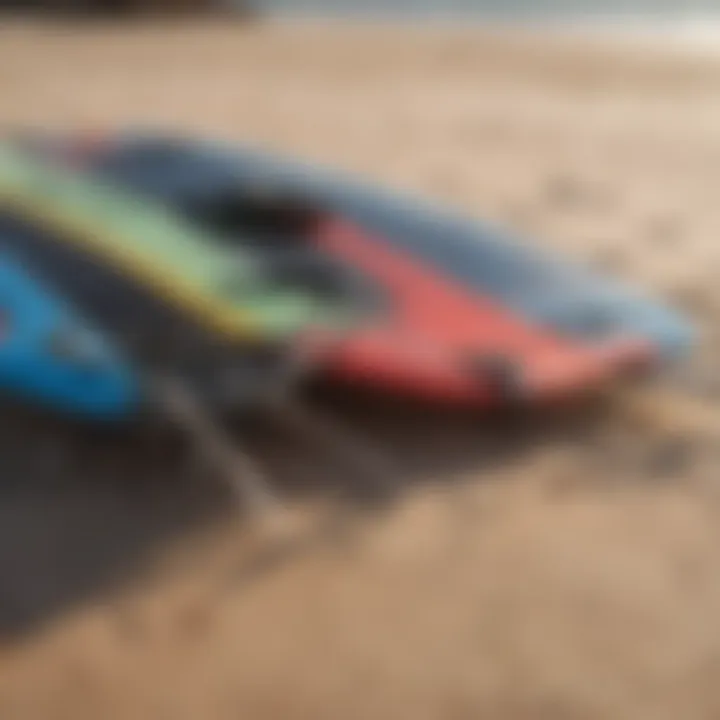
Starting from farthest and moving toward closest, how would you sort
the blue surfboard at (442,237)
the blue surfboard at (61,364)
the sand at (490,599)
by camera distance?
the blue surfboard at (442,237), the blue surfboard at (61,364), the sand at (490,599)

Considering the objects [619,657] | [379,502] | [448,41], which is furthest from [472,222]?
[448,41]

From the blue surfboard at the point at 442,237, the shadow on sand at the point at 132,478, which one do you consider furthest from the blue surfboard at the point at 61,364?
the blue surfboard at the point at 442,237

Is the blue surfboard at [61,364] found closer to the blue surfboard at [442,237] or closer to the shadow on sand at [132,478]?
the shadow on sand at [132,478]

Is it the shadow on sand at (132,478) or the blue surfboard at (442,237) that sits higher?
the blue surfboard at (442,237)

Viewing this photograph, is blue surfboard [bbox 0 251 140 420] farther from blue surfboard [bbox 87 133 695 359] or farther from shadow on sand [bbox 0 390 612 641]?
blue surfboard [bbox 87 133 695 359]

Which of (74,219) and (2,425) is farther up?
(74,219)

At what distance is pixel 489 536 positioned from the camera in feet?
1.82

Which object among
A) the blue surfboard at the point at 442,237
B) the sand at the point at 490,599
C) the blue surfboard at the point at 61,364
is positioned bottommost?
the sand at the point at 490,599

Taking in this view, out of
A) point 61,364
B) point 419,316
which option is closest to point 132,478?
point 61,364

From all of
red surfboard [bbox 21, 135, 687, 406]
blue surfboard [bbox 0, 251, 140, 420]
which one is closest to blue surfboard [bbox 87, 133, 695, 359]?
red surfboard [bbox 21, 135, 687, 406]

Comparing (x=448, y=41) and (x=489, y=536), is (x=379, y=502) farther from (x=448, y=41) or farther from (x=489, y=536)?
(x=448, y=41)

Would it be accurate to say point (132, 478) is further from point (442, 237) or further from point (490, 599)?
point (442, 237)

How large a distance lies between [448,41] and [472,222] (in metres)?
0.79

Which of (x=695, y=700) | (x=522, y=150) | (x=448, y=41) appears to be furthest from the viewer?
(x=448, y=41)
